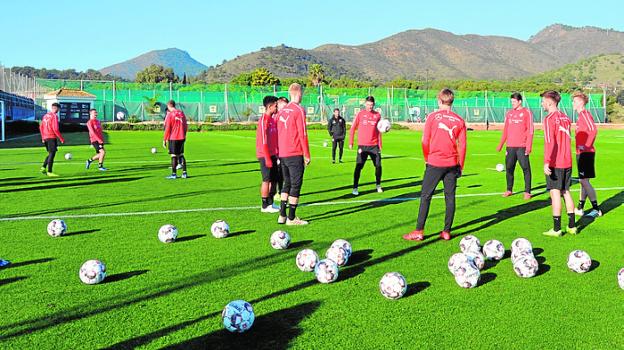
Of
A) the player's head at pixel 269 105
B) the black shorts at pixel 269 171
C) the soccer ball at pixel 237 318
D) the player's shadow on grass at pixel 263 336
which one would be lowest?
the player's shadow on grass at pixel 263 336

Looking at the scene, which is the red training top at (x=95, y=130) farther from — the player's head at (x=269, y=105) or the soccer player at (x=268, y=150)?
the player's head at (x=269, y=105)

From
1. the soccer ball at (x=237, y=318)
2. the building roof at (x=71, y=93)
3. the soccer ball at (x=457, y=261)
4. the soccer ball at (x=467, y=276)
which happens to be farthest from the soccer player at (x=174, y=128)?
the building roof at (x=71, y=93)

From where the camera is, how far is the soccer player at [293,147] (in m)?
9.18

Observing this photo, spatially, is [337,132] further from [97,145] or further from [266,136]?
[266,136]

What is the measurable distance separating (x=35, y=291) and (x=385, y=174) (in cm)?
1329

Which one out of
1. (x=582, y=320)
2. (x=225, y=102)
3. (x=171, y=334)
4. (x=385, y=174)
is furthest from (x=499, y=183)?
(x=225, y=102)

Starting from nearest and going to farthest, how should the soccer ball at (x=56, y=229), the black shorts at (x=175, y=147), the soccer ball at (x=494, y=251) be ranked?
1. the soccer ball at (x=494, y=251)
2. the soccer ball at (x=56, y=229)
3. the black shorts at (x=175, y=147)

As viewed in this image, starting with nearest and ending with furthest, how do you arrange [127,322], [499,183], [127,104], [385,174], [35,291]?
[127,322]
[35,291]
[499,183]
[385,174]
[127,104]

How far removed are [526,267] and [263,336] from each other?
3.34 meters

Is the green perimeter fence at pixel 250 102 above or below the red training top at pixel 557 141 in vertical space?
above

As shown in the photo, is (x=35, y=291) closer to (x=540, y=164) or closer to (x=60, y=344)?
(x=60, y=344)

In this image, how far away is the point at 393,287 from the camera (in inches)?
220

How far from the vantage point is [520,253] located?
6.85 meters

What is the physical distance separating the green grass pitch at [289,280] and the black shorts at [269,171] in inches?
29.7
